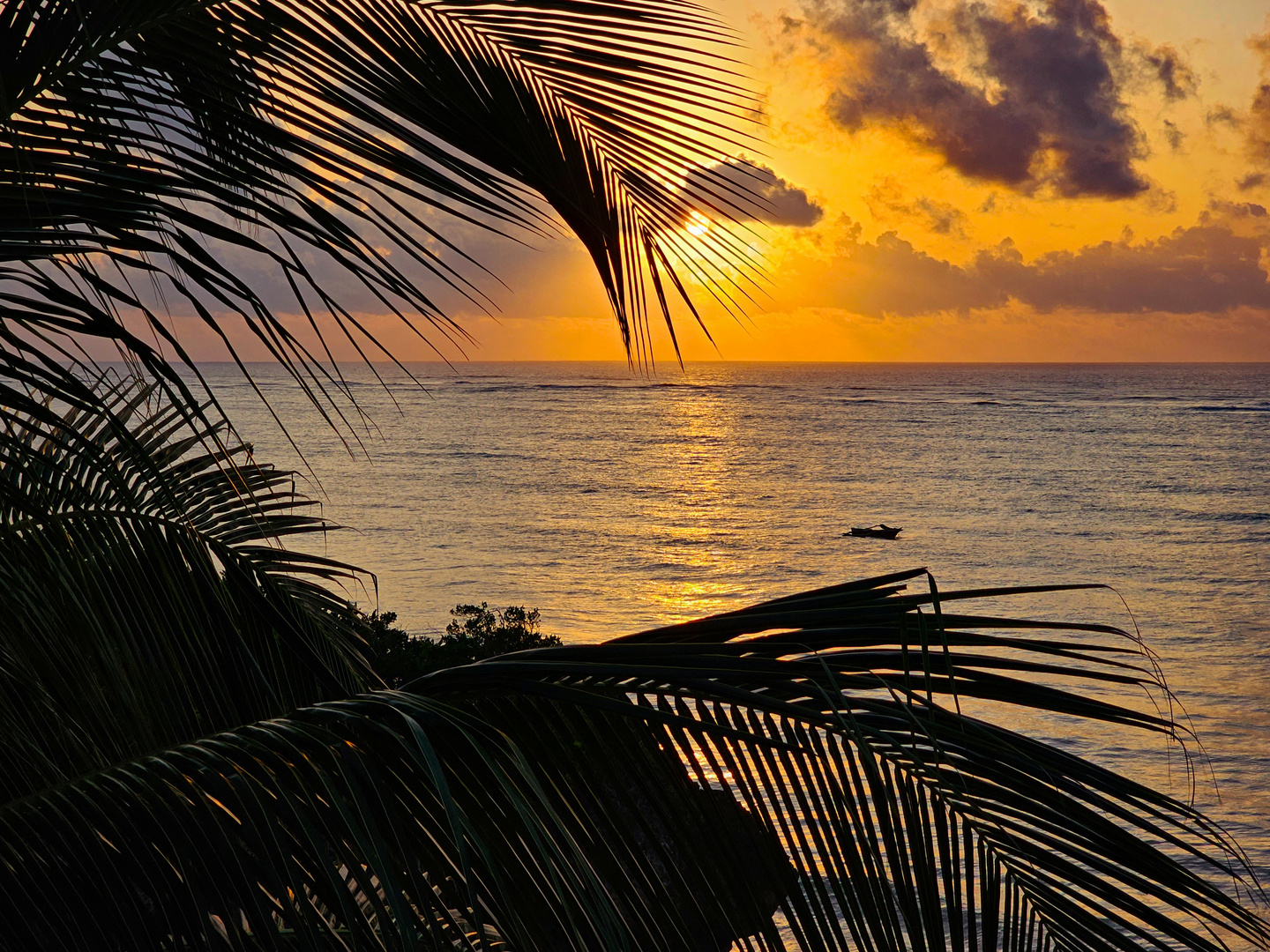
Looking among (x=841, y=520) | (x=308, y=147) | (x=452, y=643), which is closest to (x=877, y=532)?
(x=841, y=520)

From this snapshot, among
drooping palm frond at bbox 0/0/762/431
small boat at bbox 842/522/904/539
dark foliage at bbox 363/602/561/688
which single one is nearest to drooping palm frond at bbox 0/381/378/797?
drooping palm frond at bbox 0/0/762/431

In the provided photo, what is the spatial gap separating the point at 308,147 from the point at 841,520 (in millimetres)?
35391

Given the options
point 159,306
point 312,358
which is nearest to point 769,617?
point 312,358

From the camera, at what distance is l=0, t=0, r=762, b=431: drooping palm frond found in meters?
1.39

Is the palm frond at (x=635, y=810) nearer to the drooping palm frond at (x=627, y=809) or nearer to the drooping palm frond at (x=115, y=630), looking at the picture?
the drooping palm frond at (x=627, y=809)

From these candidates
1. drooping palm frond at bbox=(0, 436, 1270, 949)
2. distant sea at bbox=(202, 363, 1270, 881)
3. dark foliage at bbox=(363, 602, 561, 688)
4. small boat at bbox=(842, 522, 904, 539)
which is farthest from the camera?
small boat at bbox=(842, 522, 904, 539)

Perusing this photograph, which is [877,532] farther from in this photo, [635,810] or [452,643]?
[635,810]

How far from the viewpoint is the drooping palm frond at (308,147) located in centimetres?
139

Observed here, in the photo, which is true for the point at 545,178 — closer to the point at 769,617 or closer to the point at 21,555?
the point at 769,617

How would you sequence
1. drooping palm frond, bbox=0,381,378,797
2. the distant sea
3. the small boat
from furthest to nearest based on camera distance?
the small boat < the distant sea < drooping palm frond, bbox=0,381,378,797

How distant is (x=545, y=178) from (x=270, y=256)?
0.59 meters

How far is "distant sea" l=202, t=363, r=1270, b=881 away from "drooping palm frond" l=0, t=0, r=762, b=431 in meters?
1.16

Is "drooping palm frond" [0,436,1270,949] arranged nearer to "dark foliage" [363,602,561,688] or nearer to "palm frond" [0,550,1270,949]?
"palm frond" [0,550,1270,949]

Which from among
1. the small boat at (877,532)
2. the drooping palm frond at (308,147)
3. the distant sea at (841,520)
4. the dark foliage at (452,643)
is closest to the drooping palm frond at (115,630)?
the drooping palm frond at (308,147)
